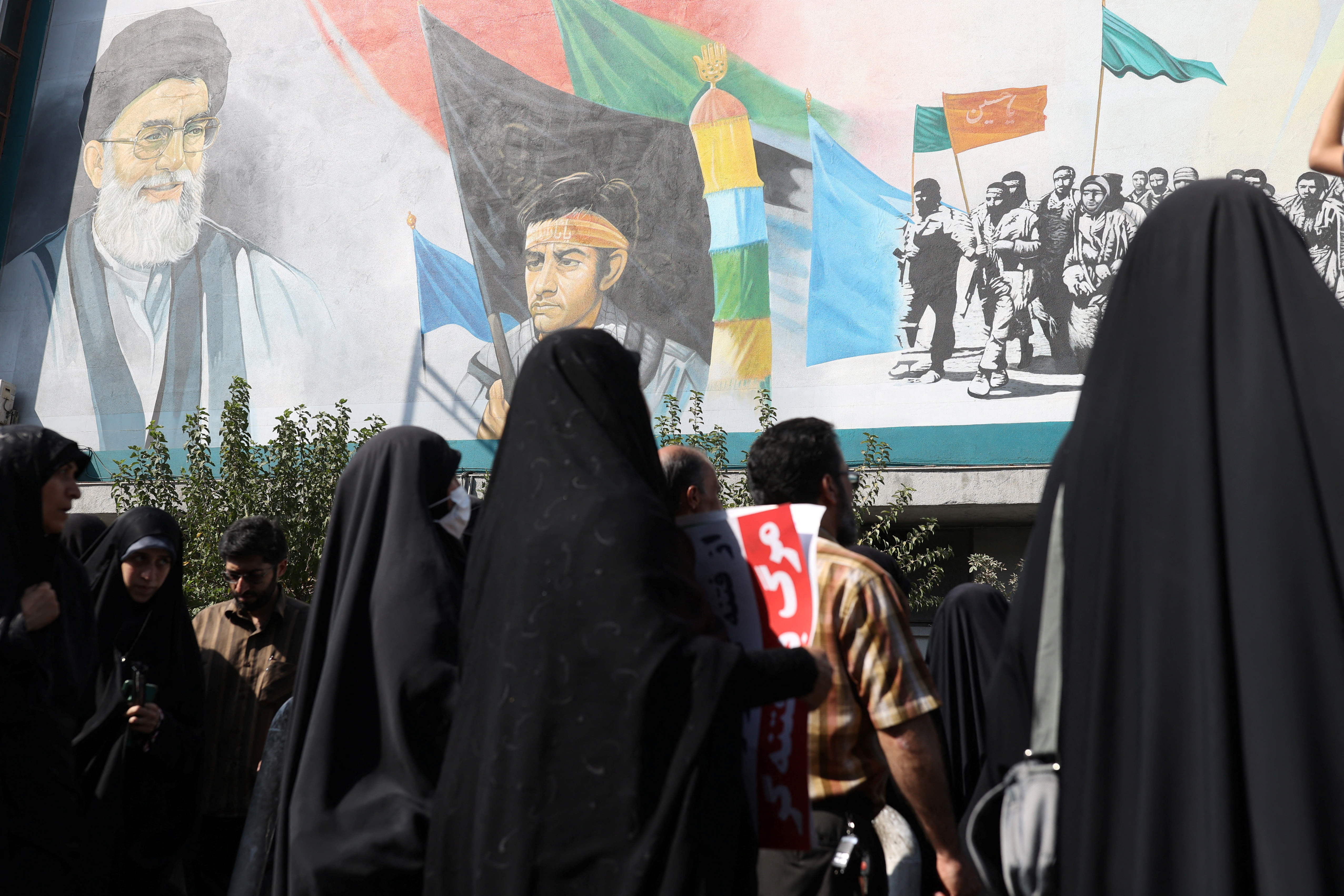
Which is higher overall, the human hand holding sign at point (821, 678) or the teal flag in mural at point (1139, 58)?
the teal flag in mural at point (1139, 58)

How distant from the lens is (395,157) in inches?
602

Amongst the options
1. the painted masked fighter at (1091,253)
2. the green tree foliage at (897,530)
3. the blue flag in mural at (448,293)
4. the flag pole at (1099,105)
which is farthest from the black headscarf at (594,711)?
the blue flag in mural at (448,293)

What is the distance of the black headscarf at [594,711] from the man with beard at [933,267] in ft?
36.9

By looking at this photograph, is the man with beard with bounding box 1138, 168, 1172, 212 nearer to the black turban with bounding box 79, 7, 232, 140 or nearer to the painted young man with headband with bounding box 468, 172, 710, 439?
the painted young man with headband with bounding box 468, 172, 710, 439

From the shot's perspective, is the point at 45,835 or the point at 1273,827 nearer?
the point at 1273,827

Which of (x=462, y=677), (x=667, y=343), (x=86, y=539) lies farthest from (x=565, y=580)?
(x=667, y=343)

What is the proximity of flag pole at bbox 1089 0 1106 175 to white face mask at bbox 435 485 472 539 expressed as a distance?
11.3 m

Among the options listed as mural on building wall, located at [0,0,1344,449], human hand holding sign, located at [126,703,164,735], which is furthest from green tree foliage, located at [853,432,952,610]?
human hand holding sign, located at [126,703,164,735]

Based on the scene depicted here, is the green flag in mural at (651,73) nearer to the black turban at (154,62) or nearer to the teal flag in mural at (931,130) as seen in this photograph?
the teal flag in mural at (931,130)

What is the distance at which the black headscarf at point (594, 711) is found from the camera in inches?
78.6

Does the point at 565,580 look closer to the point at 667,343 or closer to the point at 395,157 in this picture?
the point at 667,343

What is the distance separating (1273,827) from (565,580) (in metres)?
1.14

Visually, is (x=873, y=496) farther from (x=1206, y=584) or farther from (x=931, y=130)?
(x=1206, y=584)

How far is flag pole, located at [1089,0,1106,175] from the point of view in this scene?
12.8 meters
